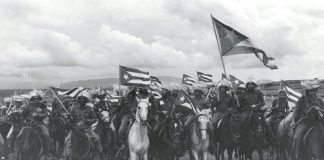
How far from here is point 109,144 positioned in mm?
16094

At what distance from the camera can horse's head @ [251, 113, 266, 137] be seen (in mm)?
16234

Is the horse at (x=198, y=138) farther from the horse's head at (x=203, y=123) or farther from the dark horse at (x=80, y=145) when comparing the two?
the dark horse at (x=80, y=145)

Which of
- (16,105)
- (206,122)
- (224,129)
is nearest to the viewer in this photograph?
(206,122)

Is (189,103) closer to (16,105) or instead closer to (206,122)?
(206,122)

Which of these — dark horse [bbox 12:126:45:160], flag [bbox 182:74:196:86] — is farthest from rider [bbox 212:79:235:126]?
flag [bbox 182:74:196:86]

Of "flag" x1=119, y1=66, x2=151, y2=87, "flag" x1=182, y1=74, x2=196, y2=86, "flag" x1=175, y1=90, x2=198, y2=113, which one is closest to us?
"flag" x1=175, y1=90, x2=198, y2=113

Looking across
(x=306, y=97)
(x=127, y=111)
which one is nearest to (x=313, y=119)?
(x=306, y=97)

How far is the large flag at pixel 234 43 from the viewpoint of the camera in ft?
53.8

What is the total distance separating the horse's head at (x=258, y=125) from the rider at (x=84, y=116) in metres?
5.30

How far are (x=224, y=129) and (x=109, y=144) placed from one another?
4.07 metres

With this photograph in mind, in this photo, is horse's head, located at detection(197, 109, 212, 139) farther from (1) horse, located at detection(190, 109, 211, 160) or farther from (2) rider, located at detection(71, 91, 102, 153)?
(2) rider, located at detection(71, 91, 102, 153)

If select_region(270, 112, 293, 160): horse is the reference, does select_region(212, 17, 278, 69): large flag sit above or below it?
above

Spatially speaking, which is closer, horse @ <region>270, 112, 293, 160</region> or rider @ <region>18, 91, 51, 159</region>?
rider @ <region>18, 91, 51, 159</region>

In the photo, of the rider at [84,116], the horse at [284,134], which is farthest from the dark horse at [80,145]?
the horse at [284,134]
